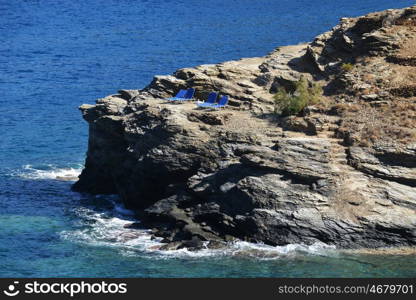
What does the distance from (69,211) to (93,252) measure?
10369 mm

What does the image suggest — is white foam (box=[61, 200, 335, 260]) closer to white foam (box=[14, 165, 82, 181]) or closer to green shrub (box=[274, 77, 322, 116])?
white foam (box=[14, 165, 82, 181])

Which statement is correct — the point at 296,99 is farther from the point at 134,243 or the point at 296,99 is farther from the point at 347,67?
the point at 134,243

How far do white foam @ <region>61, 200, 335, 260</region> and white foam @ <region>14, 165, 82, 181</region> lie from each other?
998 cm

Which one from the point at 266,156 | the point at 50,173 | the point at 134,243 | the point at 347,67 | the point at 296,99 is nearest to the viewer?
the point at 266,156

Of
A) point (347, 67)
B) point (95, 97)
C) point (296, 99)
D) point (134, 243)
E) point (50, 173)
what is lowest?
point (50, 173)

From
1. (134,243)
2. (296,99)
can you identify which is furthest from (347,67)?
(134,243)

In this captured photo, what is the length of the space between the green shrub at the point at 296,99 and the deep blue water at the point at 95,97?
36.0 feet

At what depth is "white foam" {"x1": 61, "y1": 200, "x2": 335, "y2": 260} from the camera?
48.2 meters

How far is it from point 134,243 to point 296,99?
14519mm

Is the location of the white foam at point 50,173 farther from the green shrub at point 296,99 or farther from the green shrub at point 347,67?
the green shrub at point 347,67

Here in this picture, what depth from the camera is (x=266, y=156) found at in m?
50.8

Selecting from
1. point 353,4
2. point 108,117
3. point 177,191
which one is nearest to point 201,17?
point 353,4

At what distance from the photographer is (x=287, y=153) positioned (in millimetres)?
50625

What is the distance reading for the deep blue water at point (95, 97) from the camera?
47.1 metres
